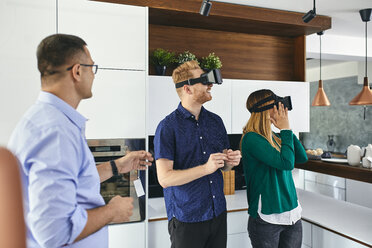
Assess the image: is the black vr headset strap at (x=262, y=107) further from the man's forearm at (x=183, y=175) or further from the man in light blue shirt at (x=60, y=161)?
the man in light blue shirt at (x=60, y=161)

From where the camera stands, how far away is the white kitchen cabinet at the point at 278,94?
9.59 feet

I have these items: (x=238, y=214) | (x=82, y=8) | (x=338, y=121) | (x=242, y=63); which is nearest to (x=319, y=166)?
(x=238, y=214)

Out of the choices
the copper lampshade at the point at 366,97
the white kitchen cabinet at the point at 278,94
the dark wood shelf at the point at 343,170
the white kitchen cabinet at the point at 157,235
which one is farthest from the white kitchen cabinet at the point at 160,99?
the copper lampshade at the point at 366,97

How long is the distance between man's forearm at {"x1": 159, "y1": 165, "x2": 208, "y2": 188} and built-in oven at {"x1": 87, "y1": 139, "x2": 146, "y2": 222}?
81 centimetres

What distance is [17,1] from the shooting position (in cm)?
208

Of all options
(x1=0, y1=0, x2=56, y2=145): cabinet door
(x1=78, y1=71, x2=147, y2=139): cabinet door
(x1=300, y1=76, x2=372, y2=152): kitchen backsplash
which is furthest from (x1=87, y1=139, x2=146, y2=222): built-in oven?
(x1=300, y1=76, x2=372, y2=152): kitchen backsplash

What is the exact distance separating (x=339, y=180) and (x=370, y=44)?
231 centimetres

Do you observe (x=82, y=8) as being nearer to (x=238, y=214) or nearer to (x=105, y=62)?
(x=105, y=62)

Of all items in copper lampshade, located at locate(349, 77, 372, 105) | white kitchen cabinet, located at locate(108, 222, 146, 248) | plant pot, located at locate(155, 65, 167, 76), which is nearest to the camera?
white kitchen cabinet, located at locate(108, 222, 146, 248)

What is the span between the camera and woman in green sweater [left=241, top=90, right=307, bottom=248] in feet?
5.81

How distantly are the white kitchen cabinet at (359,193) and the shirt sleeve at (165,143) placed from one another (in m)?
4.48

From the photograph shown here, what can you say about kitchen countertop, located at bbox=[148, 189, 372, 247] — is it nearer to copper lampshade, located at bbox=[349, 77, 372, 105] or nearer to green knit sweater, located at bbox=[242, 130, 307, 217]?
green knit sweater, located at bbox=[242, 130, 307, 217]

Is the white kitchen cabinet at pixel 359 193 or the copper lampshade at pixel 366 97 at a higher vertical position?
the copper lampshade at pixel 366 97

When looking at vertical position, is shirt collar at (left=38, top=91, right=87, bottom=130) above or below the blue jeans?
above
